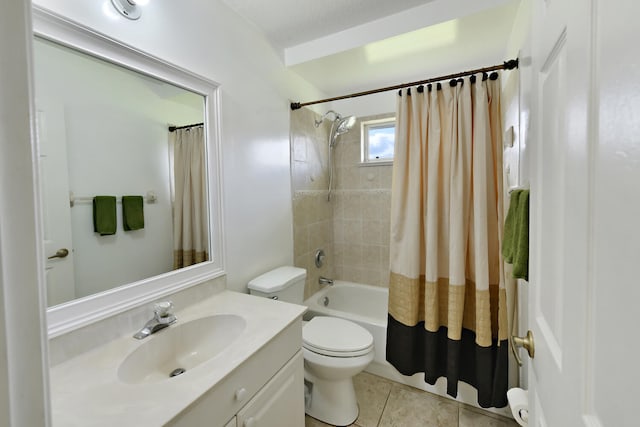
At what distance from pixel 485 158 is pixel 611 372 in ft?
4.88

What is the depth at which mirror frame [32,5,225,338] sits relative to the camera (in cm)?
90

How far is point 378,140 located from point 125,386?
2.57m

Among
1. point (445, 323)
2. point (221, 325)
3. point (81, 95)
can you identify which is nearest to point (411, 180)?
point (445, 323)

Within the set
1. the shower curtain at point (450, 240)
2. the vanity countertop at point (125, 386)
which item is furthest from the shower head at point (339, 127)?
the vanity countertop at point (125, 386)

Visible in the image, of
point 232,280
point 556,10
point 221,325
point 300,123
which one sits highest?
point 300,123

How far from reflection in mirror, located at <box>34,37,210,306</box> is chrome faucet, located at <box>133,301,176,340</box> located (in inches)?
6.6

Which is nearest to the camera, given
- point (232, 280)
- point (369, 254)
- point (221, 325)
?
point (221, 325)

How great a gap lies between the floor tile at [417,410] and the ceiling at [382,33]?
234cm

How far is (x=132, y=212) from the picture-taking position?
46.1 inches

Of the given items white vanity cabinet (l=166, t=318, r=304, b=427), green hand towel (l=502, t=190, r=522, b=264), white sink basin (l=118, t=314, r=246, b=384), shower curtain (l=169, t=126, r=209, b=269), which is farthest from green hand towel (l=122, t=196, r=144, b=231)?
green hand towel (l=502, t=190, r=522, b=264)

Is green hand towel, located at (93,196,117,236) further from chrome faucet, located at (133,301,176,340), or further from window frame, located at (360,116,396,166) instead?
window frame, located at (360,116,396,166)

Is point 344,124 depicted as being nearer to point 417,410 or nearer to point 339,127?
point 339,127

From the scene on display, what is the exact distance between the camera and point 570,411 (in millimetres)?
468

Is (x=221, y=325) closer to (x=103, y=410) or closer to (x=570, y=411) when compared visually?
(x=103, y=410)
